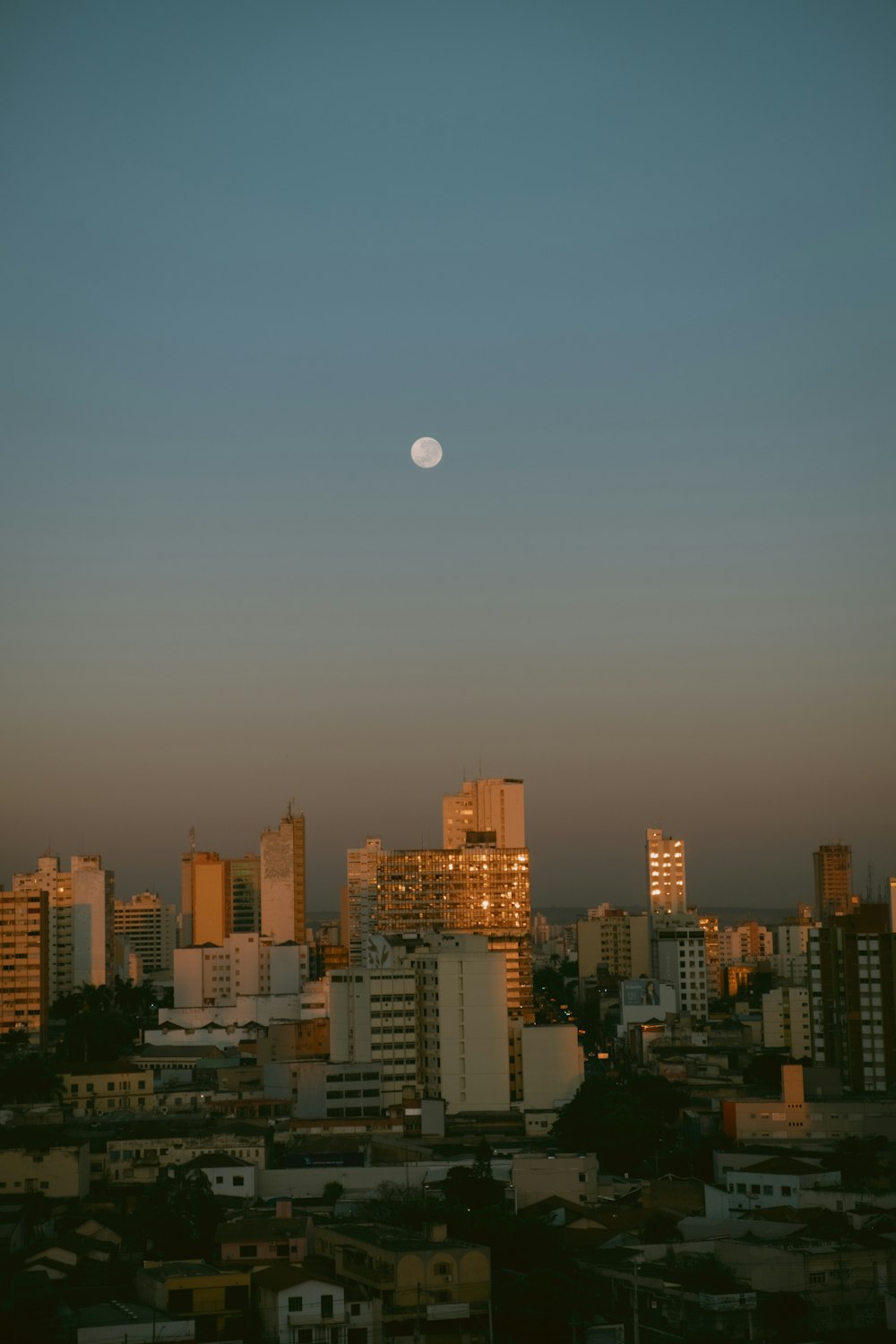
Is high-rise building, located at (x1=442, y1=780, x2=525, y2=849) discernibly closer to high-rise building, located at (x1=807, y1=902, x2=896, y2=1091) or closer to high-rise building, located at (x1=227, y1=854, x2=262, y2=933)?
high-rise building, located at (x1=227, y1=854, x2=262, y2=933)

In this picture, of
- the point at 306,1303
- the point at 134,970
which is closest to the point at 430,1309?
the point at 306,1303

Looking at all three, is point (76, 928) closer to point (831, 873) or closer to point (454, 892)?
point (454, 892)

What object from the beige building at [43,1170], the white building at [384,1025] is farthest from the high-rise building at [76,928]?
the beige building at [43,1170]

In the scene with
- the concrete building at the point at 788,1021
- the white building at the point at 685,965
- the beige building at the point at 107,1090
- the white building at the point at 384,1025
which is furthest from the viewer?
the white building at the point at 685,965

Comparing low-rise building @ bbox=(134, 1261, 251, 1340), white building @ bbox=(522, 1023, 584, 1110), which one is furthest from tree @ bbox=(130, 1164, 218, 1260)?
white building @ bbox=(522, 1023, 584, 1110)

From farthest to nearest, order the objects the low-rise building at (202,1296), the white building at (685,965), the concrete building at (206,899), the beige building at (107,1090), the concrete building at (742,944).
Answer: the concrete building at (742,944), the concrete building at (206,899), the white building at (685,965), the beige building at (107,1090), the low-rise building at (202,1296)

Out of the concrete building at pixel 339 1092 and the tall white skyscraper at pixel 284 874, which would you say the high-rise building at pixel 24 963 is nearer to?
the concrete building at pixel 339 1092

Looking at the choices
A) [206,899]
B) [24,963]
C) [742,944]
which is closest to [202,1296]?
[24,963]
